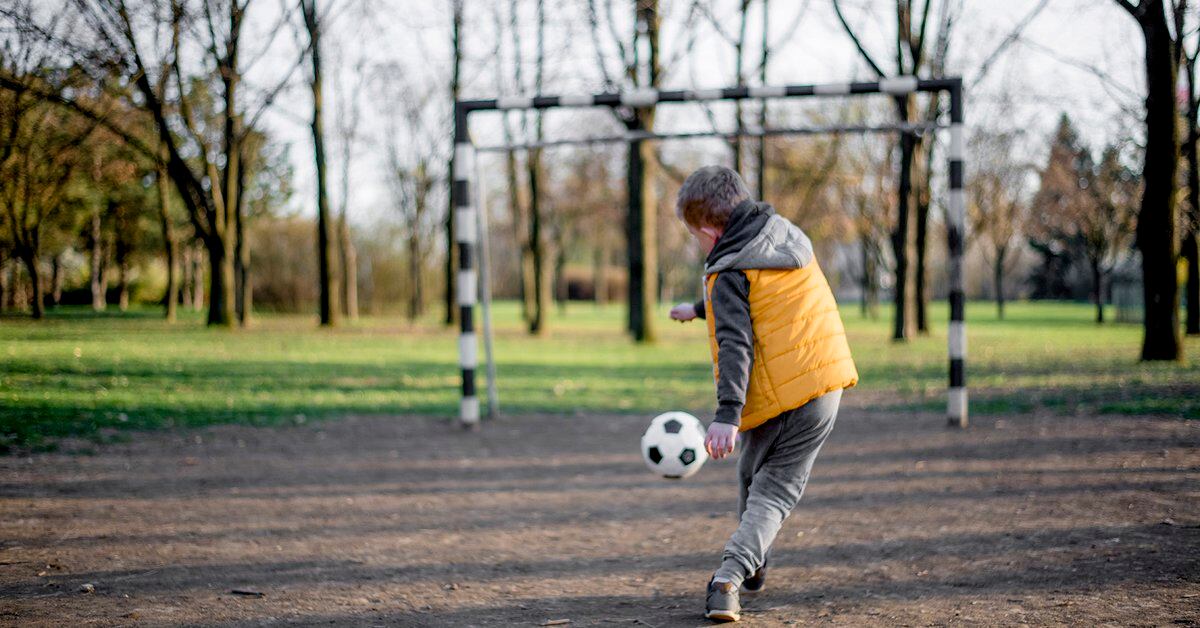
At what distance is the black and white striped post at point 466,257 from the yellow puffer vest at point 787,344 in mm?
5074

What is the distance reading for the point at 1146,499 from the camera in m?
4.91

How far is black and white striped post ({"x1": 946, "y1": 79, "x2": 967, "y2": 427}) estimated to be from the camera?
751 centimetres

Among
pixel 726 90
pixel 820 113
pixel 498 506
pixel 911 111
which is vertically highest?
pixel 820 113

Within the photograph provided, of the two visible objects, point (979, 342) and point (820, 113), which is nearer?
point (979, 342)

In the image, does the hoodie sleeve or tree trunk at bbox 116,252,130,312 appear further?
tree trunk at bbox 116,252,130,312

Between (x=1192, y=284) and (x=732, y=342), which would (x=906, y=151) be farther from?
(x=732, y=342)

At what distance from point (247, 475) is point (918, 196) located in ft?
70.1

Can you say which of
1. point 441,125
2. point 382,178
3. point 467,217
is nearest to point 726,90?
point 467,217

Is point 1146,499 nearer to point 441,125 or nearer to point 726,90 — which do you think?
point 726,90

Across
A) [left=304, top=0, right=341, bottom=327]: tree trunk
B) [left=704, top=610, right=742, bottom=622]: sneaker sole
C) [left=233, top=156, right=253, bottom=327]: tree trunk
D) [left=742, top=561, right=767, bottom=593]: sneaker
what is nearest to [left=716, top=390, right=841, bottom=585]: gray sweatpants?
[left=704, top=610, right=742, bottom=622]: sneaker sole

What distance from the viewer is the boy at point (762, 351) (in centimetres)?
302

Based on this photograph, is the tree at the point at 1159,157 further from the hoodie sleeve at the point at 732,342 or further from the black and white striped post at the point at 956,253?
the hoodie sleeve at the point at 732,342

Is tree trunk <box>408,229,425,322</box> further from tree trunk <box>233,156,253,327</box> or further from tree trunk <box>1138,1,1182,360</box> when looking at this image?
tree trunk <box>1138,1,1182,360</box>

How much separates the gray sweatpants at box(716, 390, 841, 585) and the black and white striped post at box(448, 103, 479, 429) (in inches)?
198
